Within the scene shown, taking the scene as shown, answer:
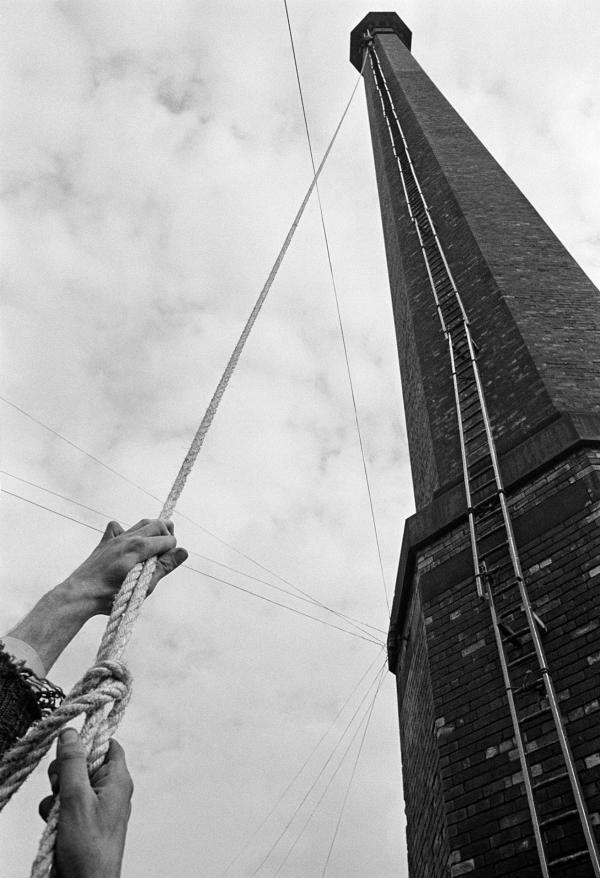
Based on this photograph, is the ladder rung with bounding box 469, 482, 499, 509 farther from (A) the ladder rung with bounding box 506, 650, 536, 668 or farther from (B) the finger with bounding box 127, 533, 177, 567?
(B) the finger with bounding box 127, 533, 177, 567

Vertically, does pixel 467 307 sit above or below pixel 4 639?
above

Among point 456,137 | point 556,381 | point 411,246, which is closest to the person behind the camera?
point 556,381

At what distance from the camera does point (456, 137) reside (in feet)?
40.8

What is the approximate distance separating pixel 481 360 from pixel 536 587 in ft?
9.82

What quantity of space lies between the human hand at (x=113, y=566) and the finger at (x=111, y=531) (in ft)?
0.10

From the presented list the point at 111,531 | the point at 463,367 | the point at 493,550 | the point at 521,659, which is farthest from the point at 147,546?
the point at 463,367

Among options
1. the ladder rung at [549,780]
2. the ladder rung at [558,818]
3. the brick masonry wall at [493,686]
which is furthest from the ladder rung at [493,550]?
the ladder rung at [558,818]

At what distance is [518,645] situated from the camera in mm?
4328

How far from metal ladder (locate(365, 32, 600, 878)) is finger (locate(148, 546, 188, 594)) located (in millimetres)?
2644

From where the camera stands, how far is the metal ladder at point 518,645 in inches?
136

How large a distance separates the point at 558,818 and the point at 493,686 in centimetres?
90

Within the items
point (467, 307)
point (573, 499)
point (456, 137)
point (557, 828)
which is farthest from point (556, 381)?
point (456, 137)

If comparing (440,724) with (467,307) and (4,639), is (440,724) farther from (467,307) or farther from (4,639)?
(467,307)

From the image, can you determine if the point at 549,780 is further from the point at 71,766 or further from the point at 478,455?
the point at 71,766
